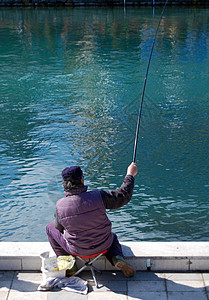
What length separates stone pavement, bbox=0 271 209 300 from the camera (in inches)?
100

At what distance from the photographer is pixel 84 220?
8.55 feet

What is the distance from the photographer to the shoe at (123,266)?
2.63m

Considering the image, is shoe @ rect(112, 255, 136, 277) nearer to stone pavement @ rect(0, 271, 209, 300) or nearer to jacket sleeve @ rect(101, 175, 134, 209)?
stone pavement @ rect(0, 271, 209, 300)

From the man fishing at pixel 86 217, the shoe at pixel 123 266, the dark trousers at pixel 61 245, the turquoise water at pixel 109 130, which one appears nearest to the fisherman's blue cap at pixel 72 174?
the man fishing at pixel 86 217

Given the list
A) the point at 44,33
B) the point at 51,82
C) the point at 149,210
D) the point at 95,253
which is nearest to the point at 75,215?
the point at 95,253

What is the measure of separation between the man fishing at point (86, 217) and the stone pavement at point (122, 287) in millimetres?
119

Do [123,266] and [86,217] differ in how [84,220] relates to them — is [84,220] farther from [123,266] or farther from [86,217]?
[123,266]

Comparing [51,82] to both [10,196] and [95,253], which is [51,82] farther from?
[95,253]

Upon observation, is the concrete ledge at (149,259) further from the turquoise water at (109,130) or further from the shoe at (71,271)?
the turquoise water at (109,130)

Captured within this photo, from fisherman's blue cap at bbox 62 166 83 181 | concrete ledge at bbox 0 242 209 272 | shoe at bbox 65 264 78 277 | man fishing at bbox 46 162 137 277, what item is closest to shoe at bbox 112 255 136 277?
man fishing at bbox 46 162 137 277

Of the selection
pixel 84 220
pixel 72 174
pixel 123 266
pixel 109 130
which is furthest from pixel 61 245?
pixel 109 130

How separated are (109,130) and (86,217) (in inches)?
168

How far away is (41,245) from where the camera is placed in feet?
9.90

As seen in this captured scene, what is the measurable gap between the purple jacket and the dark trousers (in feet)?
0.27
